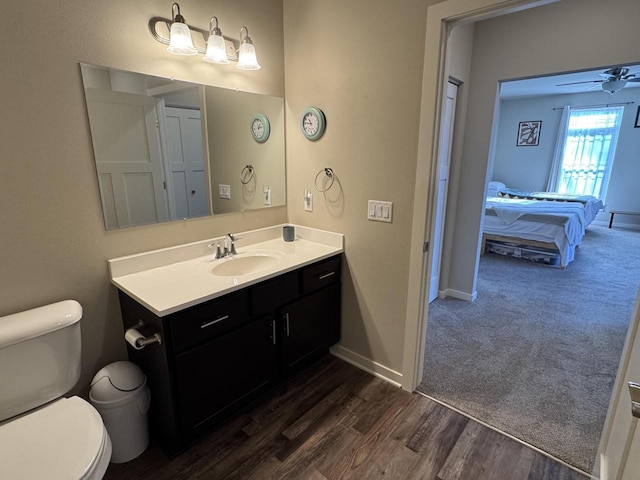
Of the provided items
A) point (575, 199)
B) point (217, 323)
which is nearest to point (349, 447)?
point (217, 323)

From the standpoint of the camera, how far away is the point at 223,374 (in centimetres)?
163

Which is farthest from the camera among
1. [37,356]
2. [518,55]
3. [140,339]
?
[518,55]

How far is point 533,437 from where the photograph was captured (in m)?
1.73

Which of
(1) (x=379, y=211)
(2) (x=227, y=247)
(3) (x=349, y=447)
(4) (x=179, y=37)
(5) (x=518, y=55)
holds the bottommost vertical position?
(3) (x=349, y=447)

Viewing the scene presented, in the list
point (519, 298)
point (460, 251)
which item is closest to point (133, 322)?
point (460, 251)

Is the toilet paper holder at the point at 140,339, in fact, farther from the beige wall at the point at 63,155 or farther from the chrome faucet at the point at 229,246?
the chrome faucet at the point at 229,246

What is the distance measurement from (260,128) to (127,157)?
854 millimetres

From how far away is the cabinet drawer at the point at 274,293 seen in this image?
1700 millimetres

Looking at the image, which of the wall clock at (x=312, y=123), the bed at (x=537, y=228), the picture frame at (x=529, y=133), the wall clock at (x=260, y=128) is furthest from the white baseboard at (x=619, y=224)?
the wall clock at (x=260, y=128)

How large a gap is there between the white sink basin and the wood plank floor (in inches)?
29.8

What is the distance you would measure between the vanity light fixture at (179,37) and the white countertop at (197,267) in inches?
39.4

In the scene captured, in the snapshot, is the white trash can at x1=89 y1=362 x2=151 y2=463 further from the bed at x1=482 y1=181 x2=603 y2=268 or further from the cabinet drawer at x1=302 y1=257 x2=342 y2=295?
the bed at x1=482 y1=181 x2=603 y2=268

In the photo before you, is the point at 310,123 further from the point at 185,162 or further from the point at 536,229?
the point at 536,229

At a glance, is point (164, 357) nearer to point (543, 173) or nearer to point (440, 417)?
point (440, 417)
